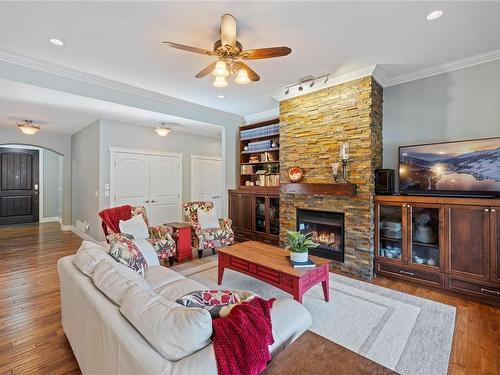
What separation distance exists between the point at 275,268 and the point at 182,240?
2077 millimetres

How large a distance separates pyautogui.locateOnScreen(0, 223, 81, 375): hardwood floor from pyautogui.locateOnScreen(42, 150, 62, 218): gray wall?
3.23 meters

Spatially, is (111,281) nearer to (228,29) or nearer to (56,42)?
(228,29)

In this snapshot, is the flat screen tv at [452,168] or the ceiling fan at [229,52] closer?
the ceiling fan at [229,52]

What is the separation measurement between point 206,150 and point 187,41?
4.31m

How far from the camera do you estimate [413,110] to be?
3.62 metres

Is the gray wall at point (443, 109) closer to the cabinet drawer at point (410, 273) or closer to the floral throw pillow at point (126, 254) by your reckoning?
the cabinet drawer at point (410, 273)

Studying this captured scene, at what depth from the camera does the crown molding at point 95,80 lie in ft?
9.63

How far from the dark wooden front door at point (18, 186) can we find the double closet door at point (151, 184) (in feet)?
15.7

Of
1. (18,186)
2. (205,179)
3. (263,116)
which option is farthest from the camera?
(18,186)

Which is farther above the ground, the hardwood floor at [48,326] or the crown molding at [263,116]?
the crown molding at [263,116]

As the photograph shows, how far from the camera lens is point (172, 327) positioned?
1016mm

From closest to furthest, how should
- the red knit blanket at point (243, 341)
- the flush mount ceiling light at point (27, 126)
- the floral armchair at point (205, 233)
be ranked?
1. the red knit blanket at point (243, 341)
2. the floral armchair at point (205, 233)
3. the flush mount ceiling light at point (27, 126)

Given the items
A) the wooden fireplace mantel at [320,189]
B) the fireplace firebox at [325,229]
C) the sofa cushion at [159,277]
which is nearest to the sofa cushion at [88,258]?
the sofa cushion at [159,277]

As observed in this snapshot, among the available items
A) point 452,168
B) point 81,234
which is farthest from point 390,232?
point 81,234
